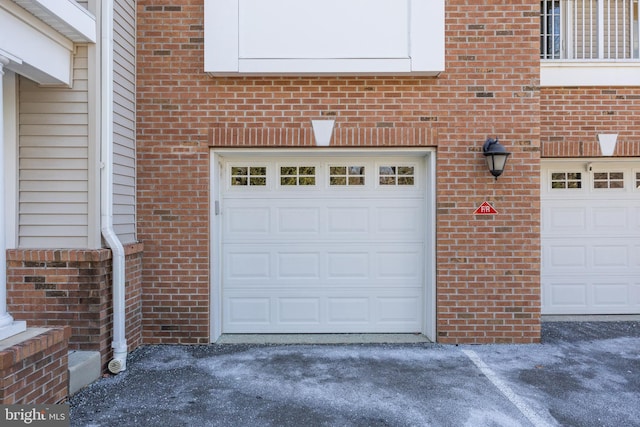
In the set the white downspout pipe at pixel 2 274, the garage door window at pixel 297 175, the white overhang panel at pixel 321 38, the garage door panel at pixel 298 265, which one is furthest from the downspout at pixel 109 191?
the garage door window at pixel 297 175

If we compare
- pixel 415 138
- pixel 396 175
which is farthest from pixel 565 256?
pixel 415 138

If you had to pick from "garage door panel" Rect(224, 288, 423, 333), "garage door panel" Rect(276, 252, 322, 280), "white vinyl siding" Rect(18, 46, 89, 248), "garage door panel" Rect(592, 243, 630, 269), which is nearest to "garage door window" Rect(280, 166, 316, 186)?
"garage door panel" Rect(276, 252, 322, 280)

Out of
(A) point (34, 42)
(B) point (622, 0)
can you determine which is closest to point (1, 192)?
(A) point (34, 42)

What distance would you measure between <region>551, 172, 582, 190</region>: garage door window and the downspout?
18.8 feet

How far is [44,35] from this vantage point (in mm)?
3926

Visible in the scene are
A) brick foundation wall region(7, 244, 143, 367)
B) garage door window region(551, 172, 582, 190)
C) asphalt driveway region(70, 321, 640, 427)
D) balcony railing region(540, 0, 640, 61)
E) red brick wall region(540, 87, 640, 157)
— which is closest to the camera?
asphalt driveway region(70, 321, 640, 427)

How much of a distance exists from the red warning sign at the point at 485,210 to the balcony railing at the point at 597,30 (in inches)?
98.0

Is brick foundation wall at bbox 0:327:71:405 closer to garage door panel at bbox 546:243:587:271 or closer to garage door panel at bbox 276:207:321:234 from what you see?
garage door panel at bbox 276:207:321:234

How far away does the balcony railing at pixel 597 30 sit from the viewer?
610 cm

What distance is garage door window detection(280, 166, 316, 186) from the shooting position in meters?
5.66

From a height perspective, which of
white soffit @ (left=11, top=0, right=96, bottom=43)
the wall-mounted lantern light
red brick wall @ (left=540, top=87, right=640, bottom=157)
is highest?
white soffit @ (left=11, top=0, right=96, bottom=43)

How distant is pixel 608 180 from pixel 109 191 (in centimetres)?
654

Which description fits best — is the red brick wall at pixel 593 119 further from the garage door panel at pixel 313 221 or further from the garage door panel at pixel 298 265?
the garage door panel at pixel 298 265

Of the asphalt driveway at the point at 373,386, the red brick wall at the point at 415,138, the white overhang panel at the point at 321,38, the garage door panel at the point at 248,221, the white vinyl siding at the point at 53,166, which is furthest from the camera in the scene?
the garage door panel at the point at 248,221
